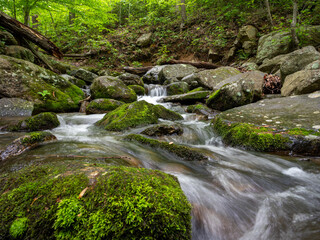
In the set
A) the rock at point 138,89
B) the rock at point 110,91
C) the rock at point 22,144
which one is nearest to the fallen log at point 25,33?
the rock at point 110,91

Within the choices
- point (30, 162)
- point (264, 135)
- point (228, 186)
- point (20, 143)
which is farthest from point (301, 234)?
point (20, 143)

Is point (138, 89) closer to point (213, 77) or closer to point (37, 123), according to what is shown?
point (213, 77)

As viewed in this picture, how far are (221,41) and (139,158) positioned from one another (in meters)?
14.0

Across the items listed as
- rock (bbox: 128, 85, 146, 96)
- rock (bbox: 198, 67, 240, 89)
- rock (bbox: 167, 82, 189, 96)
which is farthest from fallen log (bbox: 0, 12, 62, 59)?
rock (bbox: 198, 67, 240, 89)

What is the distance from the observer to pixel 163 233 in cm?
108

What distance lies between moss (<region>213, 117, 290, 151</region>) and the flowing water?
0.62 ft

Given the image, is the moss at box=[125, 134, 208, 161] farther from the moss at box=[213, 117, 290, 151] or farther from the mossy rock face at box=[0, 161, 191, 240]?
the mossy rock face at box=[0, 161, 191, 240]

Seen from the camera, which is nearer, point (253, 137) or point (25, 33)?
point (253, 137)

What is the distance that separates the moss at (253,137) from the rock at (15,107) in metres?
6.30

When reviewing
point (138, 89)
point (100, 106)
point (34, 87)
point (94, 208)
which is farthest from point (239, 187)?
point (138, 89)

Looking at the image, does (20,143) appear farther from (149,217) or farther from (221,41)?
(221,41)

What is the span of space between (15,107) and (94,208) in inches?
253

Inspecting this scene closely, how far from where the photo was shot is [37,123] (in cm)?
A: 460

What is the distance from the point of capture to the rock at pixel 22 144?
99.9 inches
